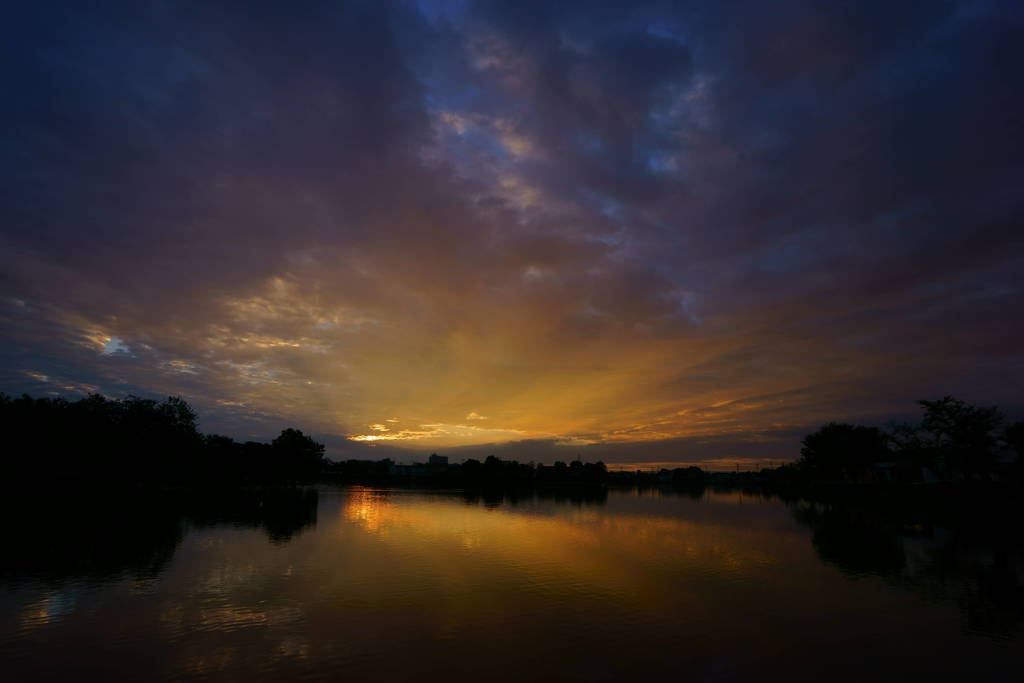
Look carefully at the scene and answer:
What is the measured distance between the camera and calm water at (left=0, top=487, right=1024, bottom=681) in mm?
18641

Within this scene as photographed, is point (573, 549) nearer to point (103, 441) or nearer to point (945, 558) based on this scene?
point (945, 558)

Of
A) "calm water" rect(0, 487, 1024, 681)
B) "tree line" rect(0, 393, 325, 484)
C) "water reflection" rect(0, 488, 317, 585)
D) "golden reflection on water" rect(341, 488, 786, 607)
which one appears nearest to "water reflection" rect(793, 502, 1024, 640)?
"calm water" rect(0, 487, 1024, 681)

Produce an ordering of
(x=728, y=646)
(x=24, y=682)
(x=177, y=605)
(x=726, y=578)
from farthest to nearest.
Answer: (x=726, y=578) < (x=177, y=605) < (x=728, y=646) < (x=24, y=682)

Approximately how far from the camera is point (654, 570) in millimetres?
36656

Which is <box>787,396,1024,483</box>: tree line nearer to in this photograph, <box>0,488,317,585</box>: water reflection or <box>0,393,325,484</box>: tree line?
<box>0,488,317,585</box>: water reflection

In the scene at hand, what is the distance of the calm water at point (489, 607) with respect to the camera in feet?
61.2

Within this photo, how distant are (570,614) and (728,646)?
753 cm

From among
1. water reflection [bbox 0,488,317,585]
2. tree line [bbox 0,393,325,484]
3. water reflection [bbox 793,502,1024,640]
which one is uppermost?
tree line [bbox 0,393,325,484]

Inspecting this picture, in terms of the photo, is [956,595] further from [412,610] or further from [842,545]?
[412,610]

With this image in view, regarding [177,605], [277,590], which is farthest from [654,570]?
[177,605]

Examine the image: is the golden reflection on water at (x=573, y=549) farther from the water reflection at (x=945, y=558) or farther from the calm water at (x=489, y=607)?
the water reflection at (x=945, y=558)

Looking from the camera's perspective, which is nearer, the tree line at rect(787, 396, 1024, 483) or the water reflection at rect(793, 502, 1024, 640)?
the water reflection at rect(793, 502, 1024, 640)

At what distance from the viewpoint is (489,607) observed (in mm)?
26266

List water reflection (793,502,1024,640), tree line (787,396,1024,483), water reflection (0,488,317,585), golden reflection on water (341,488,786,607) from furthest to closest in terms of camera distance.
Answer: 1. tree line (787,396,1024,483)
2. golden reflection on water (341,488,786,607)
3. water reflection (0,488,317,585)
4. water reflection (793,502,1024,640)
